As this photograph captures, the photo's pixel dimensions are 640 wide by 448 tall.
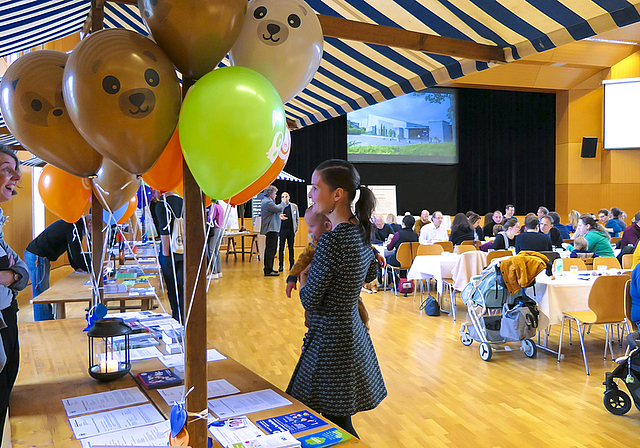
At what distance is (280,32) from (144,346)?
1.67 meters

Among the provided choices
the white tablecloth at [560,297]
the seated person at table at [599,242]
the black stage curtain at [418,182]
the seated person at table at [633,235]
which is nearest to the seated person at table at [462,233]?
the seated person at table at [599,242]

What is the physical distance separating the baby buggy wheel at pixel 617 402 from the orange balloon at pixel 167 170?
3.44 m

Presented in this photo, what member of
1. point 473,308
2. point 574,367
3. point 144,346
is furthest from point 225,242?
point 144,346

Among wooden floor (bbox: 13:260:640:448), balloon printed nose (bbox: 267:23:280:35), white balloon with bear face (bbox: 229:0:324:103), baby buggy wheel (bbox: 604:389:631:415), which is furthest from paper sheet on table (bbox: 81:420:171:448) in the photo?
baby buggy wheel (bbox: 604:389:631:415)

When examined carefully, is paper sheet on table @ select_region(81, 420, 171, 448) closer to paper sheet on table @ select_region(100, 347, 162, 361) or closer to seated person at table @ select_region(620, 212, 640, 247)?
paper sheet on table @ select_region(100, 347, 162, 361)

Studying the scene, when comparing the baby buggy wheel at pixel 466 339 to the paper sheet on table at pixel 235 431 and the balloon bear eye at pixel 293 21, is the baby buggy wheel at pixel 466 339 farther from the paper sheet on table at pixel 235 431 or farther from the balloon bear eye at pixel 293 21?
the balloon bear eye at pixel 293 21

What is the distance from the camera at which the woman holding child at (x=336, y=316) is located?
1888 mm

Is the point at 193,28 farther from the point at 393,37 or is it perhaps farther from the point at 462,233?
the point at 462,233

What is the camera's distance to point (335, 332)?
1.91 meters

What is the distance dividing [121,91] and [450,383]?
3.71 m

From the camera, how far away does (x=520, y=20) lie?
9.70ft

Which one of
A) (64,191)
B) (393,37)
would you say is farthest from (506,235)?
(64,191)

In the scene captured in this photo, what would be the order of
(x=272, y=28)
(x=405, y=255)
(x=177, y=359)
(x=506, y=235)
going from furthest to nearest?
(x=405, y=255), (x=506, y=235), (x=177, y=359), (x=272, y=28)

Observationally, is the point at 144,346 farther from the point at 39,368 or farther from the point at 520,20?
the point at 520,20
